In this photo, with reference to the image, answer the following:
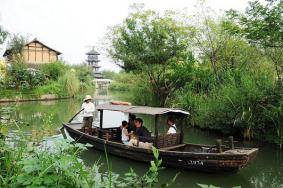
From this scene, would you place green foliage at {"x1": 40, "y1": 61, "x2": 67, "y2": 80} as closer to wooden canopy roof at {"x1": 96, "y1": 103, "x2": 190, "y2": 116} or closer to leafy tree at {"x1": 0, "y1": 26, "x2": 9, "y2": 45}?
leafy tree at {"x1": 0, "y1": 26, "x2": 9, "y2": 45}

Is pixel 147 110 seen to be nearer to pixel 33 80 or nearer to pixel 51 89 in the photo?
pixel 33 80

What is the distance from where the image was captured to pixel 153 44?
19562 millimetres

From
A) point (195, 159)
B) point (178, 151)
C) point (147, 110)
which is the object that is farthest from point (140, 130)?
point (195, 159)

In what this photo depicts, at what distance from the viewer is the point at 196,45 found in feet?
61.6

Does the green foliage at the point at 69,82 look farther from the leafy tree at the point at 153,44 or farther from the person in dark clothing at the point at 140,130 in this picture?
the person in dark clothing at the point at 140,130

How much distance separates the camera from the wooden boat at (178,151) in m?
7.08

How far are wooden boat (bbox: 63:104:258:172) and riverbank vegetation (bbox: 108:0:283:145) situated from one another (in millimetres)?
3241

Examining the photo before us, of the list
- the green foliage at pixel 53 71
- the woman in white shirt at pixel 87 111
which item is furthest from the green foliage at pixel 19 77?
the woman in white shirt at pixel 87 111

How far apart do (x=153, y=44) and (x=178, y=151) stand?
495 inches

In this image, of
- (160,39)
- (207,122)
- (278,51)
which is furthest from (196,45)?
(207,122)

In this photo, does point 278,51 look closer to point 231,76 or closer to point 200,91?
point 231,76

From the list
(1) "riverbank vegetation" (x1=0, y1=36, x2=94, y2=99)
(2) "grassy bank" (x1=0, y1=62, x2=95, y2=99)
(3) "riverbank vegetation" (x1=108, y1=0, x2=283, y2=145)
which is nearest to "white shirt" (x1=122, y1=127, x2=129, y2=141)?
(3) "riverbank vegetation" (x1=108, y1=0, x2=283, y2=145)

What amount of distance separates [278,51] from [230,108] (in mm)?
4272

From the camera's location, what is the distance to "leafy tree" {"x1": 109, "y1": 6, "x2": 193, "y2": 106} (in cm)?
1927
